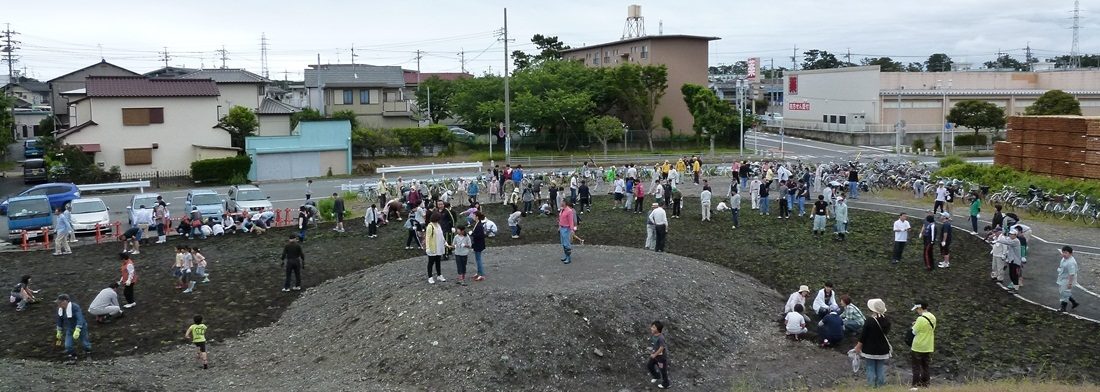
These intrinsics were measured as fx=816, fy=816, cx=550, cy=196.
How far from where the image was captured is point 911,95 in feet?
→ 240

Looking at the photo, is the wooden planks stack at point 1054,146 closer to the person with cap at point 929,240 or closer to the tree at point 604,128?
the person with cap at point 929,240

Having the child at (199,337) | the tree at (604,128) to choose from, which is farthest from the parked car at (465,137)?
the child at (199,337)

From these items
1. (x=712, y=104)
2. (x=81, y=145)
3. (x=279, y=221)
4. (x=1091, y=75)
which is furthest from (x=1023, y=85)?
(x=81, y=145)

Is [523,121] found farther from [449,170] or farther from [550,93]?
[449,170]

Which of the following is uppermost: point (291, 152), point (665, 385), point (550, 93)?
point (550, 93)

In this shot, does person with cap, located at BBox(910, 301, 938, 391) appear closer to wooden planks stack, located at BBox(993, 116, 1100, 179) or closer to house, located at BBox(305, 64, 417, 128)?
wooden planks stack, located at BBox(993, 116, 1100, 179)

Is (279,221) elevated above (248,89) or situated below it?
below

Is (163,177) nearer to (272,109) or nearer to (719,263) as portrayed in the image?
(272,109)

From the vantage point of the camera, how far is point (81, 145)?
1788 inches

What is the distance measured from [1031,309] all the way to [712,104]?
152 ft

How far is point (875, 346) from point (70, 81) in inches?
3021

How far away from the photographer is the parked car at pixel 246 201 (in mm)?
30684

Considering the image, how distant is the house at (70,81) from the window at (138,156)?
27.8 meters

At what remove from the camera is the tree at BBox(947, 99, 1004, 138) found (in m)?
66.2
